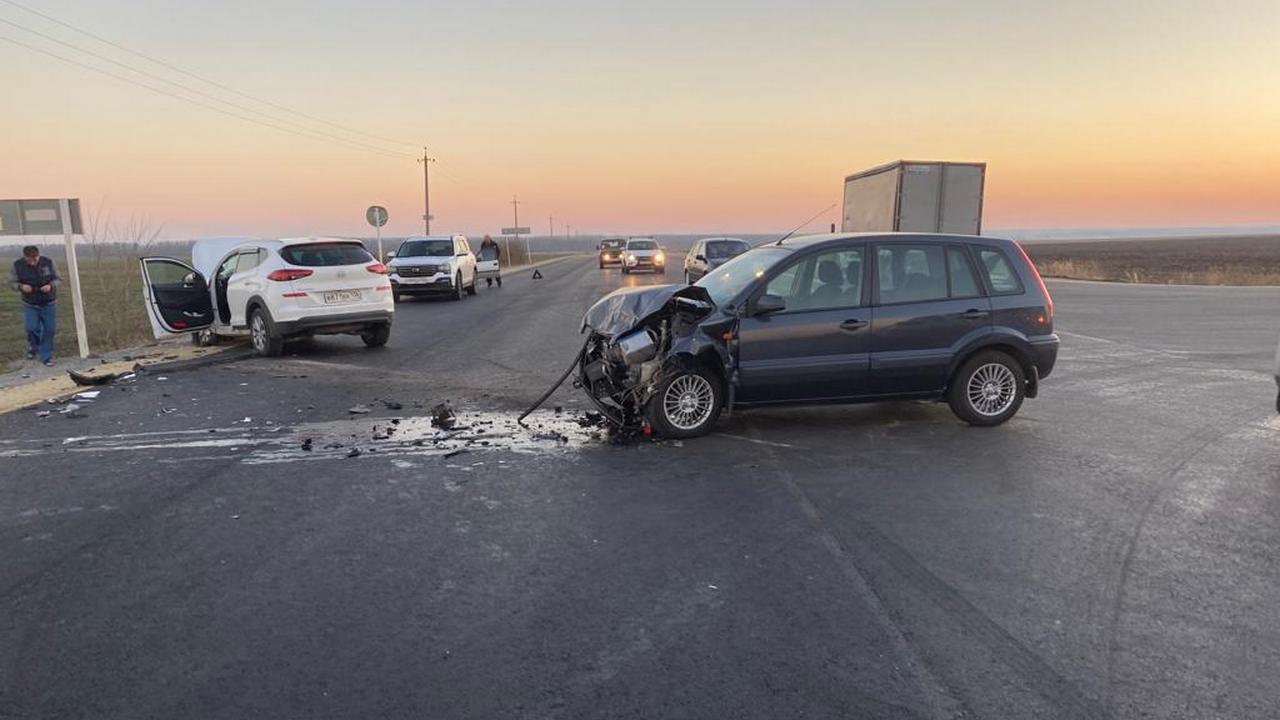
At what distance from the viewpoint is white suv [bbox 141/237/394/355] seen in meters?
11.4

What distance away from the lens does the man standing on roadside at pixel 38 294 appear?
11.0 meters

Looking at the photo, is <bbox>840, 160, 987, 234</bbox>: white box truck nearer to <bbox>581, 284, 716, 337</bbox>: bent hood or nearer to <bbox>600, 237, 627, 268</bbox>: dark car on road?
<bbox>581, 284, 716, 337</bbox>: bent hood

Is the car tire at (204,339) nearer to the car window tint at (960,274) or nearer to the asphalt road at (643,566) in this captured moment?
the asphalt road at (643,566)

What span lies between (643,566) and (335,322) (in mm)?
9148

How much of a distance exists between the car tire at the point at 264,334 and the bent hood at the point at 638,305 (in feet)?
21.3

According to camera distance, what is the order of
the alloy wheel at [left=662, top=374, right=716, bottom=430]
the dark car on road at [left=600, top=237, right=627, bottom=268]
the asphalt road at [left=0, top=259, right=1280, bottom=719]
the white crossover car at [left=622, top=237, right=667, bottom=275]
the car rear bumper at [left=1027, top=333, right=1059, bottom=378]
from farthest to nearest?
the dark car on road at [left=600, top=237, right=627, bottom=268], the white crossover car at [left=622, top=237, right=667, bottom=275], the car rear bumper at [left=1027, top=333, right=1059, bottom=378], the alloy wheel at [left=662, top=374, right=716, bottom=430], the asphalt road at [left=0, top=259, right=1280, bottom=719]

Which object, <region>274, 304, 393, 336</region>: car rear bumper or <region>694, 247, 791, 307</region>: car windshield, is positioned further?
<region>274, 304, 393, 336</region>: car rear bumper

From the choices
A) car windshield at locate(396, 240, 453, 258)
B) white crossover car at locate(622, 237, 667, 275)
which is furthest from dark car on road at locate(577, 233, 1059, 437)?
white crossover car at locate(622, 237, 667, 275)

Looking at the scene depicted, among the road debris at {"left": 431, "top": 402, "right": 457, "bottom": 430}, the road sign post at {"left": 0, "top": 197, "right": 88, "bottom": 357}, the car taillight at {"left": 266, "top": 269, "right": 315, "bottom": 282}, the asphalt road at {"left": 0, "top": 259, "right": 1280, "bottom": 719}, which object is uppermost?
the road sign post at {"left": 0, "top": 197, "right": 88, "bottom": 357}

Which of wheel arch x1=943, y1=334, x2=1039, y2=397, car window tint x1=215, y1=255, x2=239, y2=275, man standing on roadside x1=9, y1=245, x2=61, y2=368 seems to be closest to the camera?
wheel arch x1=943, y1=334, x2=1039, y2=397

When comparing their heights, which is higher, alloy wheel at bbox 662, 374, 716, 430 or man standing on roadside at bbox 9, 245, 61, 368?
man standing on roadside at bbox 9, 245, 61, 368

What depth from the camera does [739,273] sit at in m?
7.38

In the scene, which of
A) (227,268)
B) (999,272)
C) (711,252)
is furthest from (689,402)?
(711,252)

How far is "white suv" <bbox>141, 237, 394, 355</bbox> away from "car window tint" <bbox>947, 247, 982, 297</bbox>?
27.1ft
